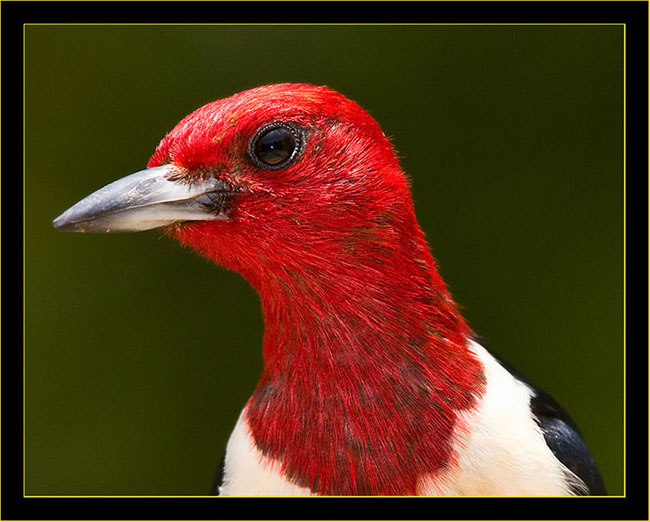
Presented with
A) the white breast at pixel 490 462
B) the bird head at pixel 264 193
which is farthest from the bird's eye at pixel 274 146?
the white breast at pixel 490 462

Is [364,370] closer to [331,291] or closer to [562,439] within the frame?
[331,291]

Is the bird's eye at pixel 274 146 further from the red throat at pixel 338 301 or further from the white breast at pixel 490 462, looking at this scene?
the white breast at pixel 490 462

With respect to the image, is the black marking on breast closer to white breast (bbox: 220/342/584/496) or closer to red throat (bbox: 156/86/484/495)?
white breast (bbox: 220/342/584/496)

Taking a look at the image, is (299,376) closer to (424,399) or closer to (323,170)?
(424,399)

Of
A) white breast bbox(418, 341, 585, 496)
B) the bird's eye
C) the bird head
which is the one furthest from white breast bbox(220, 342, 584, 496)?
the bird's eye

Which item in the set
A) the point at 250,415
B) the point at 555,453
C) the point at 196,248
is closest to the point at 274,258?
the point at 196,248

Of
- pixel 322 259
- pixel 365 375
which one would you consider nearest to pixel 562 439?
pixel 365 375

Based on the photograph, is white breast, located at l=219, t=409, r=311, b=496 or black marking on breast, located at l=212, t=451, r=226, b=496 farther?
black marking on breast, located at l=212, t=451, r=226, b=496
